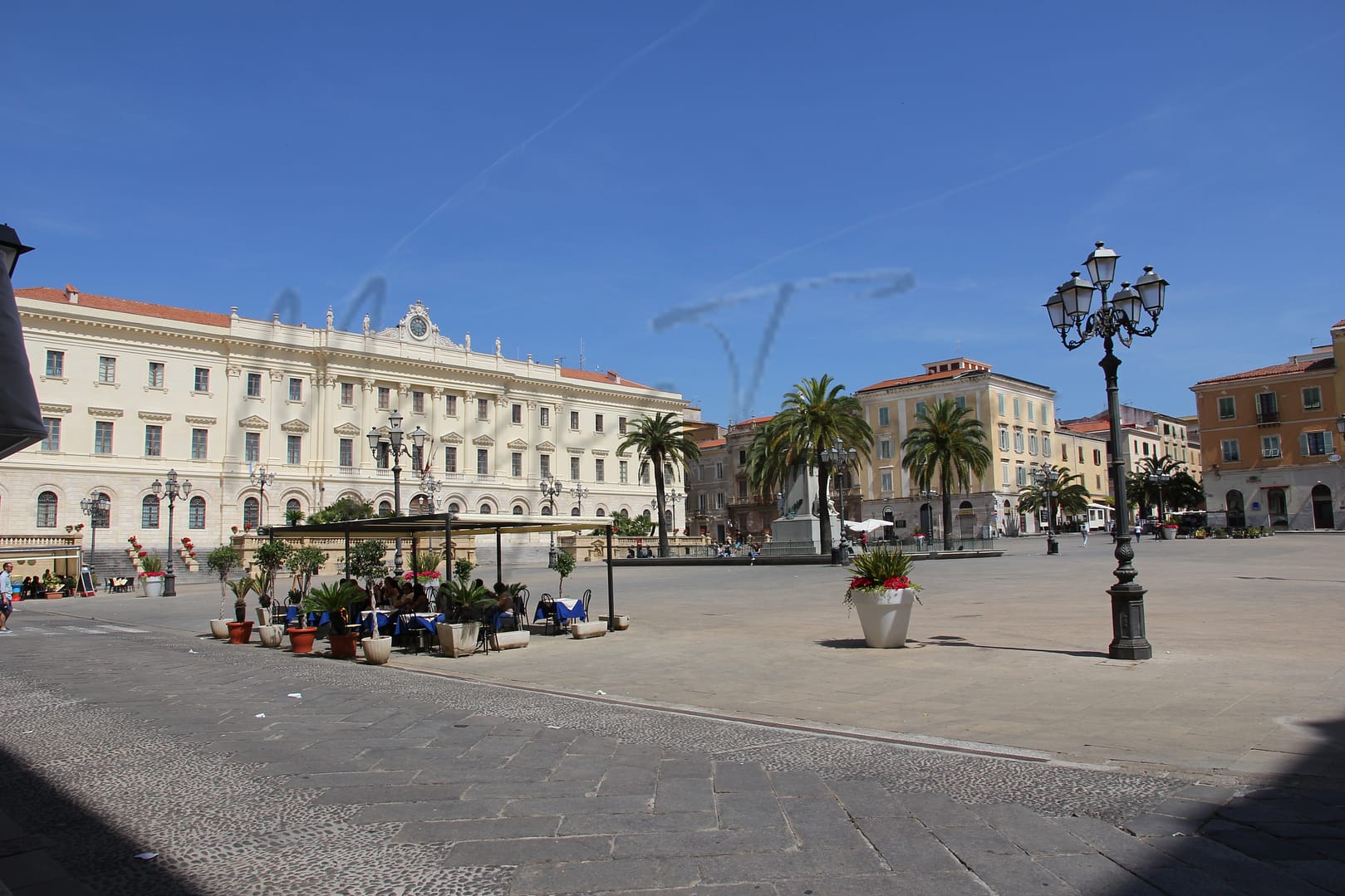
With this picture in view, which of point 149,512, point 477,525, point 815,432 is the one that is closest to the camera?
point 477,525

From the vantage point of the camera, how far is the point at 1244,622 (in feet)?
42.2

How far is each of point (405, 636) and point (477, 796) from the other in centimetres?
958

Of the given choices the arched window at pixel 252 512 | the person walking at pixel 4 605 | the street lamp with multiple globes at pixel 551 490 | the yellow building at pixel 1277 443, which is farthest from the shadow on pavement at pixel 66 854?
the yellow building at pixel 1277 443

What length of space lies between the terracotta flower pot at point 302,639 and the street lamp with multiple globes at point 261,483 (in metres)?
47.5

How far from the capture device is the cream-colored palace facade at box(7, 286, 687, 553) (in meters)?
51.9

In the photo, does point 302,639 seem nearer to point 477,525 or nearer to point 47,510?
point 477,525

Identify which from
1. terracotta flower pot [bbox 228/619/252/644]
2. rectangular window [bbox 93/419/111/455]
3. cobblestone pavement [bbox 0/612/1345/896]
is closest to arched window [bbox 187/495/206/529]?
rectangular window [bbox 93/419/111/455]

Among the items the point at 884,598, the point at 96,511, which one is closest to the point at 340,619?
the point at 884,598

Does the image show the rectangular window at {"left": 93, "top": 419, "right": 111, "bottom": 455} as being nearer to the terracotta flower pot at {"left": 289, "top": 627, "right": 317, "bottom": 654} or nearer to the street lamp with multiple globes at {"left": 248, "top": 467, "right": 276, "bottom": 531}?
the street lamp with multiple globes at {"left": 248, "top": 467, "right": 276, "bottom": 531}

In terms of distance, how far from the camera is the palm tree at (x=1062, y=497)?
2862 inches

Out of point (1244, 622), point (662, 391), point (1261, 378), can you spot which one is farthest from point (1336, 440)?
point (1244, 622)

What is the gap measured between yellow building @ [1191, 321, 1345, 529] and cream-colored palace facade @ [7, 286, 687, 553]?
46.6 meters

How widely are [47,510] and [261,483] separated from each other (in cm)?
1142

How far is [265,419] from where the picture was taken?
197 feet
